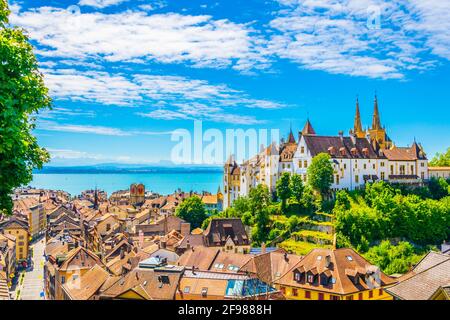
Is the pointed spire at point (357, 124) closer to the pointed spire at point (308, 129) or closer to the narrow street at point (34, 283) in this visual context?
the pointed spire at point (308, 129)

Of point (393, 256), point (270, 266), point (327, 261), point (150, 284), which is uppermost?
point (327, 261)

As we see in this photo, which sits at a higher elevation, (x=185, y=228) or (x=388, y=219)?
(x=388, y=219)

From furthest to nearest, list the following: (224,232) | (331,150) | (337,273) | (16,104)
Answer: (331,150) → (224,232) → (337,273) → (16,104)

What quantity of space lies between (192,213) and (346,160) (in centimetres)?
1821

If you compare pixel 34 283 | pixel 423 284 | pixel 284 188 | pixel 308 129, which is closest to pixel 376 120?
pixel 308 129

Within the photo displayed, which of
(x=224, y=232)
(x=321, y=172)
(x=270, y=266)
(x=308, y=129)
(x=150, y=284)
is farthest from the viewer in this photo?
(x=308, y=129)

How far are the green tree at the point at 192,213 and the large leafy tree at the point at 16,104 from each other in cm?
4489

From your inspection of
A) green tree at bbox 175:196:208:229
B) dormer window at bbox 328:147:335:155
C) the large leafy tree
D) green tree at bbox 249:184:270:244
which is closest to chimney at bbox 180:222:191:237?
green tree at bbox 175:196:208:229

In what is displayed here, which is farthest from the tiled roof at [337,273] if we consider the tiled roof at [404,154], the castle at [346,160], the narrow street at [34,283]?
the tiled roof at [404,154]

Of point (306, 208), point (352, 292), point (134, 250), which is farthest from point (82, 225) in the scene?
point (352, 292)

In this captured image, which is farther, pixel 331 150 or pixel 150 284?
pixel 331 150

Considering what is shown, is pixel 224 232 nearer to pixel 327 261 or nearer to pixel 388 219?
pixel 388 219

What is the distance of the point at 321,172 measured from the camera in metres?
44.0
